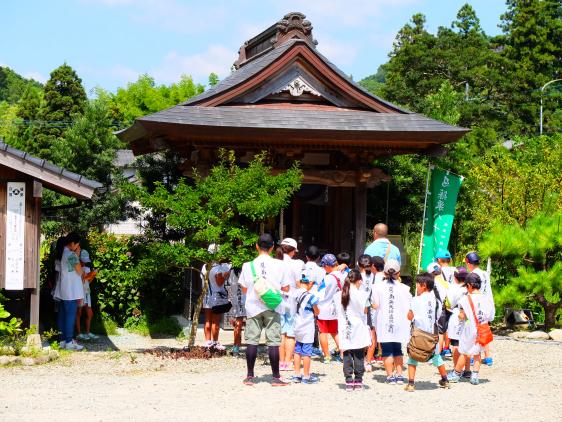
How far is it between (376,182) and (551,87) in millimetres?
34458

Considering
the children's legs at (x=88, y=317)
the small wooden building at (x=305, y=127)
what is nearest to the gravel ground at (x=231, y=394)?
the children's legs at (x=88, y=317)

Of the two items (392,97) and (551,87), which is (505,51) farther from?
(392,97)

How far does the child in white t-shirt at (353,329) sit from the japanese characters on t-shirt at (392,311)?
0.24 metres

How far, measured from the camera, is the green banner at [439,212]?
16.2 m

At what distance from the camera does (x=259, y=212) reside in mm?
11469

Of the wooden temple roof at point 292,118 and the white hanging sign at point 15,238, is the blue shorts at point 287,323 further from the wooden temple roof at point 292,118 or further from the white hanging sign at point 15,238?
the wooden temple roof at point 292,118

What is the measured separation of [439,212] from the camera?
53.5 feet

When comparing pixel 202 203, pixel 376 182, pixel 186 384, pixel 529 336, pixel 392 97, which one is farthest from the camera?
pixel 392 97

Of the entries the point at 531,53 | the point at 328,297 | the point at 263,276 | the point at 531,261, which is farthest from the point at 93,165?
the point at 531,53

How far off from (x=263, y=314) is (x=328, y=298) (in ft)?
5.67

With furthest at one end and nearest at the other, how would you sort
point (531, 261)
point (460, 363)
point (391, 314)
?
1. point (531, 261)
2. point (460, 363)
3. point (391, 314)

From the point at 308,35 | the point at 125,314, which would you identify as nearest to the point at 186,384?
the point at 125,314

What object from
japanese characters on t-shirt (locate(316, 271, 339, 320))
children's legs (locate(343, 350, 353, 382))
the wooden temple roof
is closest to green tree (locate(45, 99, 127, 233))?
the wooden temple roof

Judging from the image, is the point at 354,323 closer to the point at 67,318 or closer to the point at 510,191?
the point at 67,318
